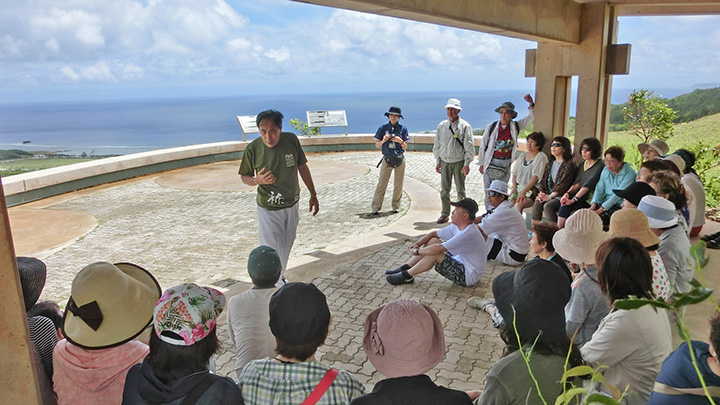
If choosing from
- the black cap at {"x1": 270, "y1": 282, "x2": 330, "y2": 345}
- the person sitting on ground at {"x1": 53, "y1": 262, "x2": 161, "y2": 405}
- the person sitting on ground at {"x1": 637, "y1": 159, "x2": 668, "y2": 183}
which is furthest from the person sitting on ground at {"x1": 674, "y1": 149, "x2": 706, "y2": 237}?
the person sitting on ground at {"x1": 53, "y1": 262, "x2": 161, "y2": 405}

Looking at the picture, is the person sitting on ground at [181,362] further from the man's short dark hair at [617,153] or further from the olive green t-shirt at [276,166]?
the man's short dark hair at [617,153]

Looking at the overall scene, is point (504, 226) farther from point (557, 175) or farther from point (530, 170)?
point (530, 170)

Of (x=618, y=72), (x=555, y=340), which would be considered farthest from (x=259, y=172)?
(x=618, y=72)

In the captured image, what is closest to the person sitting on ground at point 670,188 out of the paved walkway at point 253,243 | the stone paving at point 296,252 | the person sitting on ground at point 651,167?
the person sitting on ground at point 651,167

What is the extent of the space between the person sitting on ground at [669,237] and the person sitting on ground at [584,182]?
107 inches

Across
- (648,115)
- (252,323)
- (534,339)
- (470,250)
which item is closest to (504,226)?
(470,250)

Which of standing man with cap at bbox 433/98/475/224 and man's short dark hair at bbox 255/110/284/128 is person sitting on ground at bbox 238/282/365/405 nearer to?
man's short dark hair at bbox 255/110/284/128

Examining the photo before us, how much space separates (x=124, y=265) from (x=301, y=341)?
1389 millimetres

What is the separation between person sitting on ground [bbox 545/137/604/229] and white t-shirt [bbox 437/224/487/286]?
6.01ft

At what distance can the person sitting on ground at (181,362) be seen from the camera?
2223mm

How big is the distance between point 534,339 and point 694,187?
17.3 feet

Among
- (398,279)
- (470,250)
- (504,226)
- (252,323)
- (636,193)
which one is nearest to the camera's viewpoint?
(252,323)

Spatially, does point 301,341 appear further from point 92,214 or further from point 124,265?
point 92,214

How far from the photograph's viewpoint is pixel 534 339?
2.55 meters
